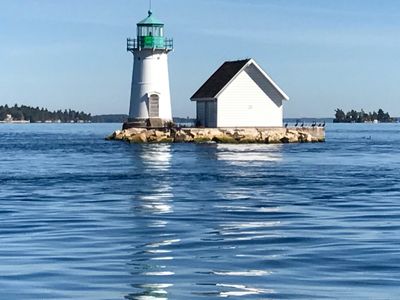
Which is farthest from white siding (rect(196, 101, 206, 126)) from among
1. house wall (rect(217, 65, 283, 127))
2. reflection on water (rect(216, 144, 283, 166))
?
reflection on water (rect(216, 144, 283, 166))

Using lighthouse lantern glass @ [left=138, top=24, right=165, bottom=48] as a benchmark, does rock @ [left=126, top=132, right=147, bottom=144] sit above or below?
below

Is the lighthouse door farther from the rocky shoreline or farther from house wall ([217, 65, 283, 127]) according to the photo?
house wall ([217, 65, 283, 127])

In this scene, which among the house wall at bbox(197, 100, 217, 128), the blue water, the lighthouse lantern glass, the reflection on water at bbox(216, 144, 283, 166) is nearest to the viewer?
the blue water

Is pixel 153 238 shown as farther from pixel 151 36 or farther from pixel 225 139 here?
pixel 151 36

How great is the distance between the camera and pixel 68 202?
23.7 meters

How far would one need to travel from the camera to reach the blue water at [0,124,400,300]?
12.3 meters

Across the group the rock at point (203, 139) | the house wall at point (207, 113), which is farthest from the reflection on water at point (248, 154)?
the house wall at point (207, 113)

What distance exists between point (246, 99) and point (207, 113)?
312 cm

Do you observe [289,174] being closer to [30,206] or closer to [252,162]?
[252,162]

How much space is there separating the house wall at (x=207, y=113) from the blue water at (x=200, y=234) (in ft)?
84.7

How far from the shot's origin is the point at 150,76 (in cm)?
6312

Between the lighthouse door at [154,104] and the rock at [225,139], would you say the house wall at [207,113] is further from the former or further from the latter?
the lighthouse door at [154,104]

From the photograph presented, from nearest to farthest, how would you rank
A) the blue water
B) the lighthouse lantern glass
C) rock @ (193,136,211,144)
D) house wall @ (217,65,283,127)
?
the blue water < rock @ (193,136,211,144) < house wall @ (217,65,283,127) < the lighthouse lantern glass

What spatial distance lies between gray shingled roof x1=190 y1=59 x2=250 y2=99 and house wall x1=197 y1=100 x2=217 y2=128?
56 cm
